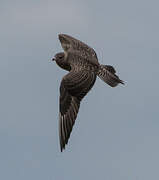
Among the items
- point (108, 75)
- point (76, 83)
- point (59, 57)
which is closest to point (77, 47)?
point (59, 57)

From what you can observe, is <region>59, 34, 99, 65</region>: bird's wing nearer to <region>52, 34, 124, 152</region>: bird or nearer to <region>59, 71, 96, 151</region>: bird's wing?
<region>52, 34, 124, 152</region>: bird

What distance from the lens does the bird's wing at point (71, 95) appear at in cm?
2592

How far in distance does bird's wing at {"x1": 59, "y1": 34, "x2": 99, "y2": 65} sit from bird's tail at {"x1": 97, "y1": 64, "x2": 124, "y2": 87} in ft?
2.36

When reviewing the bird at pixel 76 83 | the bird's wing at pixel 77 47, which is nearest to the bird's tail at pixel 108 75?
the bird at pixel 76 83

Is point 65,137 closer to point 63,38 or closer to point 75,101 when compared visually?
point 75,101

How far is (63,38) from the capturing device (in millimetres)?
29750

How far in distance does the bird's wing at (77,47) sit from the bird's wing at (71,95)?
1293 mm

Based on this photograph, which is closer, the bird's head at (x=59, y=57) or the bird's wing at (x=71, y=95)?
the bird's wing at (x=71, y=95)

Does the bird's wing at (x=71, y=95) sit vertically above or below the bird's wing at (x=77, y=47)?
below

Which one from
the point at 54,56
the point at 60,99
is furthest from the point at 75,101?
the point at 54,56

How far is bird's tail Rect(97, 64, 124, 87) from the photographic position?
1028 inches

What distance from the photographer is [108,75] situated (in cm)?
2642

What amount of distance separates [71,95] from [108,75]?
125 cm

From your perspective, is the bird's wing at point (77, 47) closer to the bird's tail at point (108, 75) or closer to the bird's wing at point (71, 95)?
the bird's tail at point (108, 75)
